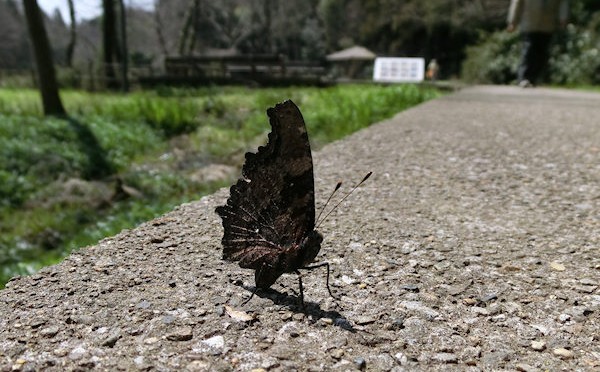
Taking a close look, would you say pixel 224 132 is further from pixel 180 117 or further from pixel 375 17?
pixel 375 17

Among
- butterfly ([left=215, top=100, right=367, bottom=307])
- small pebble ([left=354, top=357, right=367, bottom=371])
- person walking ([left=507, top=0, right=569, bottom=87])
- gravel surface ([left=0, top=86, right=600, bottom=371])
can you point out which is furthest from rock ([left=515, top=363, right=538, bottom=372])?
person walking ([left=507, top=0, right=569, bottom=87])

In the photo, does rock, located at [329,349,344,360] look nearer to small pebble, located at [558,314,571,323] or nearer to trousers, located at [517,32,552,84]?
small pebble, located at [558,314,571,323]

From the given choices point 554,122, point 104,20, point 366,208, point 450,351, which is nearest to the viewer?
point 450,351

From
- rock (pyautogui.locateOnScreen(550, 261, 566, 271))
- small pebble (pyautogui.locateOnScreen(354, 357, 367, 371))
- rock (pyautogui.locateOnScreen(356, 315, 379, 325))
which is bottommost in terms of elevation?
small pebble (pyautogui.locateOnScreen(354, 357, 367, 371))

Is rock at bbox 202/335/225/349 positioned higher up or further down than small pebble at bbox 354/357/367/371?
higher up

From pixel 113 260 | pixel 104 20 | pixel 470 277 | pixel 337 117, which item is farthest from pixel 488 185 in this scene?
pixel 104 20

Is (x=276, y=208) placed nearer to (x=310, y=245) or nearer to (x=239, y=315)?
(x=310, y=245)

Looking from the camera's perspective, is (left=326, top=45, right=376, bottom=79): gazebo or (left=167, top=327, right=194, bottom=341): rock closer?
(left=167, top=327, right=194, bottom=341): rock
